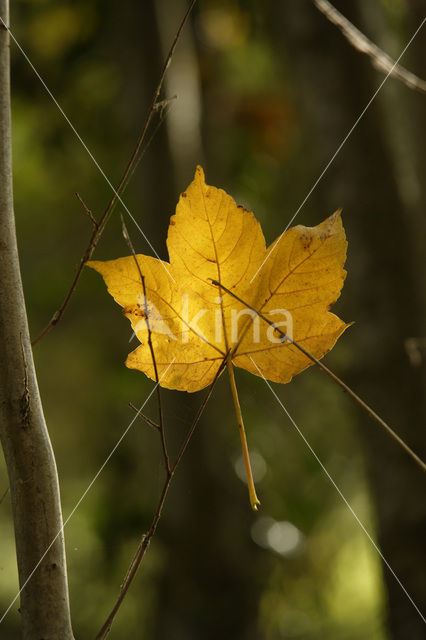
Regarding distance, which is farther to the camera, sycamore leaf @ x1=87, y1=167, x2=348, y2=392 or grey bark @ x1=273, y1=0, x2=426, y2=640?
grey bark @ x1=273, y1=0, x2=426, y2=640

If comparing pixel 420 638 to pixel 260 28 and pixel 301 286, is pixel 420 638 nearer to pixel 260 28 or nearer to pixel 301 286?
pixel 301 286

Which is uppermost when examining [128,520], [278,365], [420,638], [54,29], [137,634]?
[278,365]

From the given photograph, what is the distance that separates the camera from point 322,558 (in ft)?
5.10

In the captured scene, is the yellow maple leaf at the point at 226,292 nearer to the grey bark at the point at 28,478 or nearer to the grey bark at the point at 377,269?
the grey bark at the point at 28,478

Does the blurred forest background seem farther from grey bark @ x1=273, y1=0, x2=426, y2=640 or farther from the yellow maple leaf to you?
the yellow maple leaf

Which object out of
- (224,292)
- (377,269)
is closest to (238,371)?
(377,269)

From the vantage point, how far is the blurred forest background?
0.87m

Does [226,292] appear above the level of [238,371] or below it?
above

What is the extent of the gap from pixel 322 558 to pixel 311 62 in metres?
1.29

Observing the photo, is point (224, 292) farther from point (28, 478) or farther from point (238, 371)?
point (238, 371)

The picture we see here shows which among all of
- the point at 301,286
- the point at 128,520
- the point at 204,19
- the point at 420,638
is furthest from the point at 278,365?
the point at 204,19

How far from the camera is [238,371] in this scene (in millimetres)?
1310

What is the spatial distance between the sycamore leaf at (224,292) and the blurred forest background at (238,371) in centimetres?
22

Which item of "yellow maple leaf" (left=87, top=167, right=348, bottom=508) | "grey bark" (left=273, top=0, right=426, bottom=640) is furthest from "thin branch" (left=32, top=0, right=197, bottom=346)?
"grey bark" (left=273, top=0, right=426, bottom=640)
